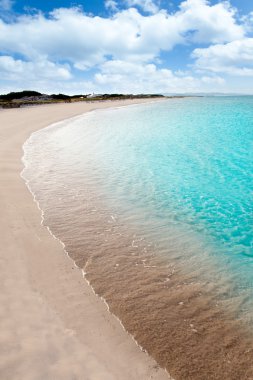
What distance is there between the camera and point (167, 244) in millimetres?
8469

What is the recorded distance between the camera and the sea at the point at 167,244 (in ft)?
16.7

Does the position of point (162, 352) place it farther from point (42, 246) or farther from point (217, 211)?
point (217, 211)

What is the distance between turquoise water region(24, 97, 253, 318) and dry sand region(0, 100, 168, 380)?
274cm

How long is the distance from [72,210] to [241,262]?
228 inches

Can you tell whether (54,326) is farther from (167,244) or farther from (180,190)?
(180,190)

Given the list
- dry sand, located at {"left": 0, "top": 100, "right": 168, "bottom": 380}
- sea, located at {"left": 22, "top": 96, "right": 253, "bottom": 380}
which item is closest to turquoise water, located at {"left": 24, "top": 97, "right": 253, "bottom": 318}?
sea, located at {"left": 22, "top": 96, "right": 253, "bottom": 380}

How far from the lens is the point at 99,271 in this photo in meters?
7.01

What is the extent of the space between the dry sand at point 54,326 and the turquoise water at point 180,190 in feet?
8.99

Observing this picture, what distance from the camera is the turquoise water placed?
8133 mm

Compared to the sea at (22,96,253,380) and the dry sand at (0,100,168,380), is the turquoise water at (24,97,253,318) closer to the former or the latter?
the sea at (22,96,253,380)

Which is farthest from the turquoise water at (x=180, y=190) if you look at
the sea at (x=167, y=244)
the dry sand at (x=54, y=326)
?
the dry sand at (x=54, y=326)

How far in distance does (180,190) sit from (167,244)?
5437 millimetres

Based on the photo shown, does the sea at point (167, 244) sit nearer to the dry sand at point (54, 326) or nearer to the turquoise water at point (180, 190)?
the turquoise water at point (180, 190)

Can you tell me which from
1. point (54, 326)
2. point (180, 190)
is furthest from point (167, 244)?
point (180, 190)
